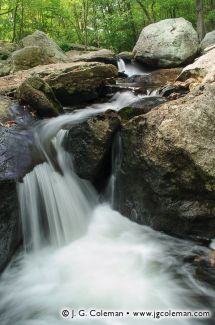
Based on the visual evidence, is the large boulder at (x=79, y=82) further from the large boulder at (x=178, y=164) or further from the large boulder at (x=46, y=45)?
the large boulder at (x=46, y=45)

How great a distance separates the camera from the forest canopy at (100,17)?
75.8 feet

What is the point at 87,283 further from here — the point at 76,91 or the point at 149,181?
the point at 76,91

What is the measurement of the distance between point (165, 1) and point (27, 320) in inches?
817

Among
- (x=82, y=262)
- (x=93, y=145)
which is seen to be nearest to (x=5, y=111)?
(x=93, y=145)

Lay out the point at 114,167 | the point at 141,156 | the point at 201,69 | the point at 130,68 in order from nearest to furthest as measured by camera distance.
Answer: the point at 141,156 → the point at 114,167 → the point at 201,69 → the point at 130,68

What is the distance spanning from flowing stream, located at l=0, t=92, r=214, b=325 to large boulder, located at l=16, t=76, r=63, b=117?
0.87 m

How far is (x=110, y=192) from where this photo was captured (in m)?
6.39

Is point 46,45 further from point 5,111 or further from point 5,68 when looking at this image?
point 5,111

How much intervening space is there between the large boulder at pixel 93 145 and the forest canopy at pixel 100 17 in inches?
657

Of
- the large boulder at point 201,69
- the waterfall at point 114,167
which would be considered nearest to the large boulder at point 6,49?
the large boulder at point 201,69

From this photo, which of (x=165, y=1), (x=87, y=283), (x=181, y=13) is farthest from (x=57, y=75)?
(x=181, y=13)

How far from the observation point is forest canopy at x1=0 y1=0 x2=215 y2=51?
23.1m

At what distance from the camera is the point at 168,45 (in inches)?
595

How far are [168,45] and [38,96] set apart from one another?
9152 millimetres
